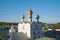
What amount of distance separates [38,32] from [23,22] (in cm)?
199

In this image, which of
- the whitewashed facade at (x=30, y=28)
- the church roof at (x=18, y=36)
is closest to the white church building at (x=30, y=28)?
the whitewashed facade at (x=30, y=28)

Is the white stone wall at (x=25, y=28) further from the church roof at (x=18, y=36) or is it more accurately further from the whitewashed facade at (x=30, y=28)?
the church roof at (x=18, y=36)

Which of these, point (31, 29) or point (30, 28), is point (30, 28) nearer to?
point (30, 28)

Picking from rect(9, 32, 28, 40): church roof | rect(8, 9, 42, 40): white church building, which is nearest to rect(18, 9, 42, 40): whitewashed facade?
rect(8, 9, 42, 40): white church building

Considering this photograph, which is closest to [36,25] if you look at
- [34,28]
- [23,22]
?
[34,28]

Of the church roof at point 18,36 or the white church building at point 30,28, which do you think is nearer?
the church roof at point 18,36

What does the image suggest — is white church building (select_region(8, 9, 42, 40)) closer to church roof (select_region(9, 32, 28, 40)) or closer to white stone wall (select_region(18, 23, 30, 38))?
white stone wall (select_region(18, 23, 30, 38))

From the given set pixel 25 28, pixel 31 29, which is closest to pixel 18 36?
pixel 25 28

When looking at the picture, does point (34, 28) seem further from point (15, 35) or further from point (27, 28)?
point (15, 35)

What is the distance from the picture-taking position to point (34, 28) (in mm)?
16500

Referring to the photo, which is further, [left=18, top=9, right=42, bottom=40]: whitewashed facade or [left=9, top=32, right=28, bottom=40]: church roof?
[left=18, top=9, right=42, bottom=40]: whitewashed facade

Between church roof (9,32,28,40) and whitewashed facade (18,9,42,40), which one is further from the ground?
whitewashed facade (18,9,42,40)

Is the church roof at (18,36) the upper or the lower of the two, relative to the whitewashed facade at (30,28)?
lower

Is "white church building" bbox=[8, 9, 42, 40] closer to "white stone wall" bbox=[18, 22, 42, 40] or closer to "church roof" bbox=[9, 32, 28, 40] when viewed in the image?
"white stone wall" bbox=[18, 22, 42, 40]
